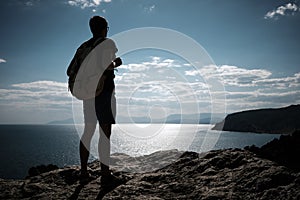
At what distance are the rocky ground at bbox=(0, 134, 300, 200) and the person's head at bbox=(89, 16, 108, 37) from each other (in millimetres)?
2953

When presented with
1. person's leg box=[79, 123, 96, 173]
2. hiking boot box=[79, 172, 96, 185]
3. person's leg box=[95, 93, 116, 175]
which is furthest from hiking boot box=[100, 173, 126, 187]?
person's leg box=[79, 123, 96, 173]

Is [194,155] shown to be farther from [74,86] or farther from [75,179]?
[74,86]

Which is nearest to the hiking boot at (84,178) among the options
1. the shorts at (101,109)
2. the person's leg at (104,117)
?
the person's leg at (104,117)

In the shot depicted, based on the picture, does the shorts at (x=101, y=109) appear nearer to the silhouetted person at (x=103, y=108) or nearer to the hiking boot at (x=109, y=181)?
the silhouetted person at (x=103, y=108)

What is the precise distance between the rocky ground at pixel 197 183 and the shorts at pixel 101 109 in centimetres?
122

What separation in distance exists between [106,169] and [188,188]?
162cm

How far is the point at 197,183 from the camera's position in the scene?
3799mm

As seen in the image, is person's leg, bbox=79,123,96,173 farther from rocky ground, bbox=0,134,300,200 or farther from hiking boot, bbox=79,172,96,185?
rocky ground, bbox=0,134,300,200

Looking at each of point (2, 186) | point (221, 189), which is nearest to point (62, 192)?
point (2, 186)

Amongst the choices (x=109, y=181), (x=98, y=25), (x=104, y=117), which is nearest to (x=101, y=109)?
(x=104, y=117)

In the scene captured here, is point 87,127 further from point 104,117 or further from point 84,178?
point 84,178

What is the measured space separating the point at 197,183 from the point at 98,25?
350cm

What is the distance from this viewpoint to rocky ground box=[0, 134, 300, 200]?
2980 mm

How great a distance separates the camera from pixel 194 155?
5758 mm
